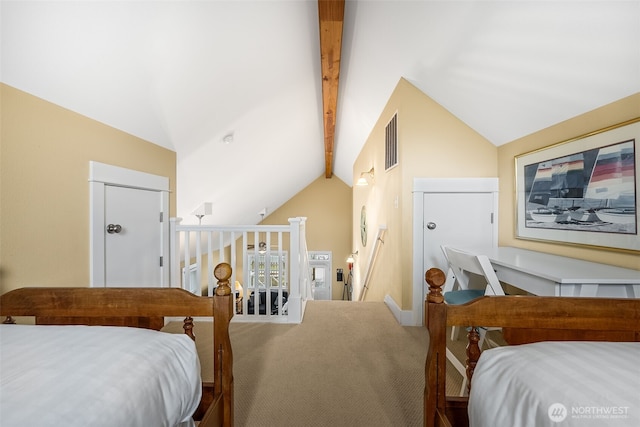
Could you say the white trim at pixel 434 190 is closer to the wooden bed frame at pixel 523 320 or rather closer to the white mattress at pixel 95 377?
the wooden bed frame at pixel 523 320

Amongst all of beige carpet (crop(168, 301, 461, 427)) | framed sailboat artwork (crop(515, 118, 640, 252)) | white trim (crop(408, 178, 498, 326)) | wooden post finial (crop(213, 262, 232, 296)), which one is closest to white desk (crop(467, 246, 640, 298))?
framed sailboat artwork (crop(515, 118, 640, 252))

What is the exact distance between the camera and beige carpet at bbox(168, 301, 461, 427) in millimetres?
1469

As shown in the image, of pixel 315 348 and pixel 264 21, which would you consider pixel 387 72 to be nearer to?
pixel 264 21

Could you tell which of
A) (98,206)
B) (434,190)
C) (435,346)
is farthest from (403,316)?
(98,206)

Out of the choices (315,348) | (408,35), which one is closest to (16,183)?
(315,348)

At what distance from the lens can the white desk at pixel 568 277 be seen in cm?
130

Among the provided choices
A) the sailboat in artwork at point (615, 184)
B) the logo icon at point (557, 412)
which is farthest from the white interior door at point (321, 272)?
the logo icon at point (557, 412)

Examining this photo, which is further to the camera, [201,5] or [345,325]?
[345,325]

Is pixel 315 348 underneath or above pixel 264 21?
underneath

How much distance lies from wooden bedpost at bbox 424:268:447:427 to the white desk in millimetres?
801

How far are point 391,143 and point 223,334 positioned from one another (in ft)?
8.77

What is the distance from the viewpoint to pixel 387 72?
2.73 m

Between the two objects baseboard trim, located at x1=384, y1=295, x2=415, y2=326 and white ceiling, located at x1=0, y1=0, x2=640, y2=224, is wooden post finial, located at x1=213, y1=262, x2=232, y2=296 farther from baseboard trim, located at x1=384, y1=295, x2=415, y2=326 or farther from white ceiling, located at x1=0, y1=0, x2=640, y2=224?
baseboard trim, located at x1=384, y1=295, x2=415, y2=326

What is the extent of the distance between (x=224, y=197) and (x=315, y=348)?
3453 mm
